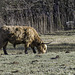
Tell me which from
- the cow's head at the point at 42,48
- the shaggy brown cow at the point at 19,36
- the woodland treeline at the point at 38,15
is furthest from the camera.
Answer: the woodland treeline at the point at 38,15

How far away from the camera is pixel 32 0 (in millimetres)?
30125

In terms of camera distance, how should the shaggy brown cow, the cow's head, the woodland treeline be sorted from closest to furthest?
the shaggy brown cow
the cow's head
the woodland treeline

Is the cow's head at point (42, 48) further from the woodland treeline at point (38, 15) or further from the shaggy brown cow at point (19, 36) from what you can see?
the woodland treeline at point (38, 15)

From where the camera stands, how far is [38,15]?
28375mm

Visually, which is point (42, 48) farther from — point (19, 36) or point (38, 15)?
point (38, 15)

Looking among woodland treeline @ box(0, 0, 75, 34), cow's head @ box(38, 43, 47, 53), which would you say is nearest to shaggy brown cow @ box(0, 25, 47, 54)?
cow's head @ box(38, 43, 47, 53)

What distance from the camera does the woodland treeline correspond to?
2747 cm

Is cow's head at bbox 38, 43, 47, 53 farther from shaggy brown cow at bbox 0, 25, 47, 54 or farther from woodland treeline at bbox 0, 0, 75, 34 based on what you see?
woodland treeline at bbox 0, 0, 75, 34

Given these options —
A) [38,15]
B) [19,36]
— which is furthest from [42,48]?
[38,15]

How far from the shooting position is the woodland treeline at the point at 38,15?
2747cm

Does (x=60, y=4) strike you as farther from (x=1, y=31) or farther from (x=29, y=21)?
(x=1, y=31)

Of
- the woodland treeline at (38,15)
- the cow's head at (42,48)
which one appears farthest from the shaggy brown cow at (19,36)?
the woodland treeline at (38,15)

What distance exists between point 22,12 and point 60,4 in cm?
604

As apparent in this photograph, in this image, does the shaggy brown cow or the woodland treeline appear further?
the woodland treeline
